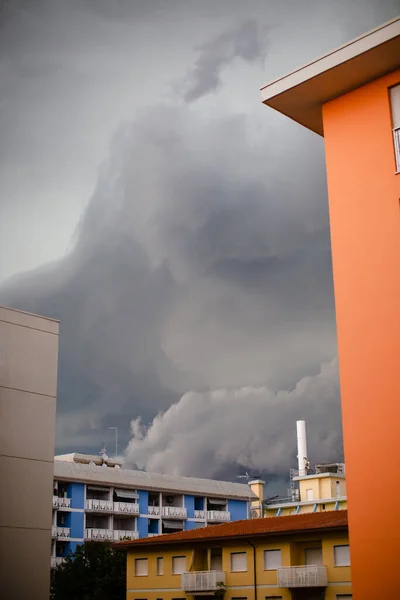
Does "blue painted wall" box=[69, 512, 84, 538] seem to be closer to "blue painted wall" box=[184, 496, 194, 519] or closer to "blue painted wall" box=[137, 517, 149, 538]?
"blue painted wall" box=[137, 517, 149, 538]

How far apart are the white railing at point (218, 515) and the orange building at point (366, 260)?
173ft

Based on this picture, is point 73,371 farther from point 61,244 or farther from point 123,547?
point 123,547

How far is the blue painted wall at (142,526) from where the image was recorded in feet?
191

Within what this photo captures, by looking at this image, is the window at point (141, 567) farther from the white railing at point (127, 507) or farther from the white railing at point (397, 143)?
the white railing at point (397, 143)

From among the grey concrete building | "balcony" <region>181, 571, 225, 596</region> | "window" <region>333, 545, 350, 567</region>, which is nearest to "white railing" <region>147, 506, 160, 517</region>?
"balcony" <region>181, 571, 225, 596</region>

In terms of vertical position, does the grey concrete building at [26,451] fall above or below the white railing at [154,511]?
below

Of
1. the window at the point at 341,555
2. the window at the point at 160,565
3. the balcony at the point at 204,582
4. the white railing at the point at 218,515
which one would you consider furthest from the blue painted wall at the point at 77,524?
the window at the point at 341,555

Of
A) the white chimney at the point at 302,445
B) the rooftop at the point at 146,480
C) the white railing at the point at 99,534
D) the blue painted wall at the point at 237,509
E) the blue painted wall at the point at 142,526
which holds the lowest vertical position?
the white railing at the point at 99,534

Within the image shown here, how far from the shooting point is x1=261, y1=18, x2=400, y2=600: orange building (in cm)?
1100

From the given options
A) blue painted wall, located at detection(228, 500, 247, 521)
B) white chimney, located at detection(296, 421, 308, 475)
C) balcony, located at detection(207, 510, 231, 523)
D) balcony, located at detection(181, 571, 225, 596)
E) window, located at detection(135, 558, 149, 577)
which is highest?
white chimney, located at detection(296, 421, 308, 475)

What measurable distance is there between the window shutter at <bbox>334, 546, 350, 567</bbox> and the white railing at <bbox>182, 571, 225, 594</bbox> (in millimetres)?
5613

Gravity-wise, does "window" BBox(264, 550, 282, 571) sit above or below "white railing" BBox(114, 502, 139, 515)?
below

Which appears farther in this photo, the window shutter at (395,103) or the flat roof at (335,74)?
the window shutter at (395,103)

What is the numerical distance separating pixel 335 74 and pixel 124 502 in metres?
50.0
